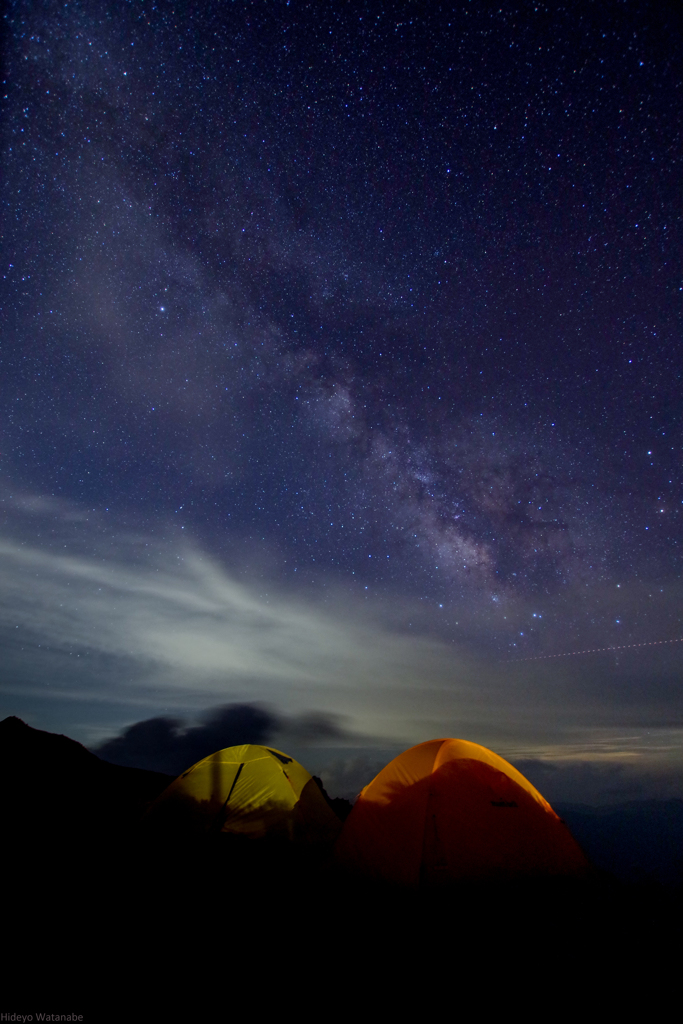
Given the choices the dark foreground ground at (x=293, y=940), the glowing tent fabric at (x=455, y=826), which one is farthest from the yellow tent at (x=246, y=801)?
A: the glowing tent fabric at (x=455, y=826)

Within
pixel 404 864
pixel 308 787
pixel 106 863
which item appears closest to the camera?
pixel 404 864

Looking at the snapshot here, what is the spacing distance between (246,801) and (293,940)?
4725mm

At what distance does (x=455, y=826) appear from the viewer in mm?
8008

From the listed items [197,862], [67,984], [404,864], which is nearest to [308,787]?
[197,862]

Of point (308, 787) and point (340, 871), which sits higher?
point (308, 787)

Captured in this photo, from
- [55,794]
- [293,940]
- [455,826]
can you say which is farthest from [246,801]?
[55,794]

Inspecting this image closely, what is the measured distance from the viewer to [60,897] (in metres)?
7.20

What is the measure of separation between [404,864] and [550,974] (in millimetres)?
3128

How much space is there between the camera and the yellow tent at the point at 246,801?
9.98 meters

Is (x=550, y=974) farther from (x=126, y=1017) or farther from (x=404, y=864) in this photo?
(x=126, y=1017)

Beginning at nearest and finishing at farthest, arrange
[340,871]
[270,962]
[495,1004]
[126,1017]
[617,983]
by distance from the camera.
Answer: [126,1017], [495,1004], [617,983], [270,962], [340,871]

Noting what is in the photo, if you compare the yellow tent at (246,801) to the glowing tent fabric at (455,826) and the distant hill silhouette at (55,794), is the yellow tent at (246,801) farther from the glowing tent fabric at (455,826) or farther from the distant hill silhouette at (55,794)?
the glowing tent fabric at (455,826)

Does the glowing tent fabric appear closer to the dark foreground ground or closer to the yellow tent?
the dark foreground ground

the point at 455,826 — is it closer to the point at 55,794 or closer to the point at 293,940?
the point at 293,940
